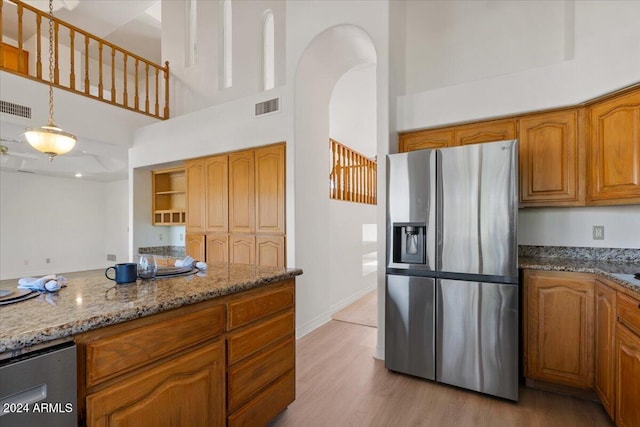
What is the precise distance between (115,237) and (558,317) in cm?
916

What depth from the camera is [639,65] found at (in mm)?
2139

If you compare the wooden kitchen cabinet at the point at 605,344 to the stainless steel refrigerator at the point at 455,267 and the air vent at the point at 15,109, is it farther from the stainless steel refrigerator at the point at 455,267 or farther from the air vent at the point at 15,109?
the air vent at the point at 15,109

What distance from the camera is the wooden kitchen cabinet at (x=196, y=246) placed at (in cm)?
446

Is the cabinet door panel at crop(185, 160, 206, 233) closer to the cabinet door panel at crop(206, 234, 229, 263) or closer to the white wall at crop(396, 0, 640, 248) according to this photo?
the cabinet door panel at crop(206, 234, 229, 263)

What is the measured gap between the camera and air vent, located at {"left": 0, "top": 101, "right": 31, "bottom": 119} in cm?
373

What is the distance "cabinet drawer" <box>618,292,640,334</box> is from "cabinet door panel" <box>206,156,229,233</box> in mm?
3824

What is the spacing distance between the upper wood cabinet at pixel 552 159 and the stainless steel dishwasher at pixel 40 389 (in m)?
3.16

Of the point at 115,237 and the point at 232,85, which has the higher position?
the point at 232,85

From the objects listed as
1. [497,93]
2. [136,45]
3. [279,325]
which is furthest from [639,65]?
[136,45]

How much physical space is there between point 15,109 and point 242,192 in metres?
2.96

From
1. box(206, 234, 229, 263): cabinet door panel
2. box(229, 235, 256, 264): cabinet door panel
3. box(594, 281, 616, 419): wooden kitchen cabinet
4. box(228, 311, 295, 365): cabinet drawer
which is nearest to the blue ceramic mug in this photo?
box(228, 311, 295, 365): cabinet drawer

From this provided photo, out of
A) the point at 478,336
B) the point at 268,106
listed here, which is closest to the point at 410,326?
the point at 478,336

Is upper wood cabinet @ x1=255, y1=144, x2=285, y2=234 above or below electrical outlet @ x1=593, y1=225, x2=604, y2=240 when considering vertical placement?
above

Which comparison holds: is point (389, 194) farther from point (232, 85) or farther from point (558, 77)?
point (232, 85)
